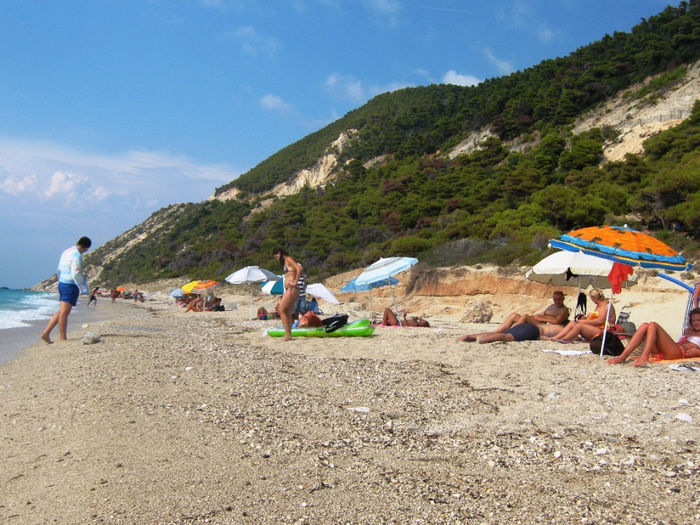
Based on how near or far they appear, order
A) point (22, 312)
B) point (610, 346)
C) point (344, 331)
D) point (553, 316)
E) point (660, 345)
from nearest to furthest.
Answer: point (660, 345) → point (610, 346) → point (553, 316) → point (344, 331) → point (22, 312)

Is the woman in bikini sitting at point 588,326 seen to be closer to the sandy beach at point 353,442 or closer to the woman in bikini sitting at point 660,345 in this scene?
the sandy beach at point 353,442

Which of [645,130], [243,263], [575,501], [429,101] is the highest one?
[429,101]

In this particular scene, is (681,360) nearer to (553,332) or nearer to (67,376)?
(553,332)

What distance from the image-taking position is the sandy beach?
8.29ft

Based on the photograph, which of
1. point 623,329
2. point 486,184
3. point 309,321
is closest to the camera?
point 623,329

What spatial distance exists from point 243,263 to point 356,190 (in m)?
13.5

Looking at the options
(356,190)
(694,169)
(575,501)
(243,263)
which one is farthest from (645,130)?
(575,501)

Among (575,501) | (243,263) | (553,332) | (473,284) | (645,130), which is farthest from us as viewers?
(243,263)

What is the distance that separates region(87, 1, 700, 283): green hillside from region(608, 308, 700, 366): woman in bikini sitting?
11.4 metres

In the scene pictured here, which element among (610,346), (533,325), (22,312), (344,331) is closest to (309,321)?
(344,331)

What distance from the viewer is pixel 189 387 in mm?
5152

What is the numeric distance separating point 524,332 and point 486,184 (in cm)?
2630

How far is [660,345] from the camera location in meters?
5.89

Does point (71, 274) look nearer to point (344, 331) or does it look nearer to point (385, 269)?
point (344, 331)
